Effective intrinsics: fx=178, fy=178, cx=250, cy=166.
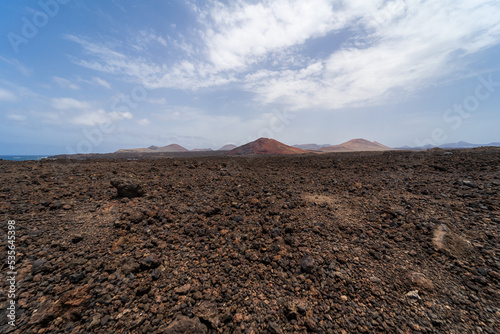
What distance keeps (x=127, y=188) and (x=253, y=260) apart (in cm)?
375

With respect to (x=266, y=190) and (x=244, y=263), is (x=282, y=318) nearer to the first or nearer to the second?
(x=244, y=263)

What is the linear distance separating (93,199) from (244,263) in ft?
13.8

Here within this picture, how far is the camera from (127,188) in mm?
4586

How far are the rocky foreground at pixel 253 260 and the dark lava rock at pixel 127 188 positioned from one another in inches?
1.3

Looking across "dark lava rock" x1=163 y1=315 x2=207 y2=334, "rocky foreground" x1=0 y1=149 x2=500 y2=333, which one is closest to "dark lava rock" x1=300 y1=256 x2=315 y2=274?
"rocky foreground" x1=0 y1=149 x2=500 y2=333

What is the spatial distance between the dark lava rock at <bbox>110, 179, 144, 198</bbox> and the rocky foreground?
3 centimetres

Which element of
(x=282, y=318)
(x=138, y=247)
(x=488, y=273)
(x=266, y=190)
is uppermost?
(x=266, y=190)

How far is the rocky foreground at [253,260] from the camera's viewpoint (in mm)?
2096

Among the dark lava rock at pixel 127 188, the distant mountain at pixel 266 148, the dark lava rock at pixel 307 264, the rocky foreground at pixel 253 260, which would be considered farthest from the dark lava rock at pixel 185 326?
the distant mountain at pixel 266 148

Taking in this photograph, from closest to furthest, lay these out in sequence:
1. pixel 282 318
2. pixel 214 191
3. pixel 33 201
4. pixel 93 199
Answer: pixel 282 318 → pixel 33 201 → pixel 93 199 → pixel 214 191

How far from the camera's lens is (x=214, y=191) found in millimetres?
5371

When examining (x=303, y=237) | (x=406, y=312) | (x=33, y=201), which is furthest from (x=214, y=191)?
(x=406, y=312)

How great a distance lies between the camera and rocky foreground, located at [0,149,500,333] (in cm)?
210

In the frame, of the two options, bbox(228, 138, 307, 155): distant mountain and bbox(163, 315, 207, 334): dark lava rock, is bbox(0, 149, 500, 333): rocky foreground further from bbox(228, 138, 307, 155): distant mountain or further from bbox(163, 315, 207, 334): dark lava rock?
bbox(228, 138, 307, 155): distant mountain
